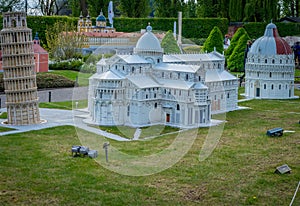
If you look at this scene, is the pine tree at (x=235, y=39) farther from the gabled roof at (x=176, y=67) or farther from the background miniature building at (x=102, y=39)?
the gabled roof at (x=176, y=67)

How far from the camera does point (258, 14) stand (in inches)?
3516

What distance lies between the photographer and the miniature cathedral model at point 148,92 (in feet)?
124

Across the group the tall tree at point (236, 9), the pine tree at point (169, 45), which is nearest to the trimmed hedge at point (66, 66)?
the pine tree at point (169, 45)

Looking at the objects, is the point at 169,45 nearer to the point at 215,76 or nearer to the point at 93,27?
the point at 93,27

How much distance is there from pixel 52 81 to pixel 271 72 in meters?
21.4

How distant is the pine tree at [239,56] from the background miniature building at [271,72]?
17818 mm

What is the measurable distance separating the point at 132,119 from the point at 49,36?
41923 millimetres

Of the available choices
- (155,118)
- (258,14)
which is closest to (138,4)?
(258,14)

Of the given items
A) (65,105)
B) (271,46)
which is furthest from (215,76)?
(65,105)

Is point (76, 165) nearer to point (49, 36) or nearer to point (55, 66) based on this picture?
point (55, 66)

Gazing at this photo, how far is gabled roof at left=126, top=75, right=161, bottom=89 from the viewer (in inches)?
1498

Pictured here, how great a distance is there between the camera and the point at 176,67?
39.8 metres

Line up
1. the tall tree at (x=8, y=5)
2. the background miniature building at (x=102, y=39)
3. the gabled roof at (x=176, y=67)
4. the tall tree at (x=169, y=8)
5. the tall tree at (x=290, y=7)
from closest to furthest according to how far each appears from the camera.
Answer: the gabled roof at (x=176, y=67), the background miniature building at (x=102, y=39), the tall tree at (x=8, y=5), the tall tree at (x=169, y=8), the tall tree at (x=290, y=7)

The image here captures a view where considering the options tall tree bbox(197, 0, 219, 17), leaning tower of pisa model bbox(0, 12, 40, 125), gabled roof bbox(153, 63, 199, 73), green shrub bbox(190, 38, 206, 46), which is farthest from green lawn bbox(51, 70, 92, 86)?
tall tree bbox(197, 0, 219, 17)
